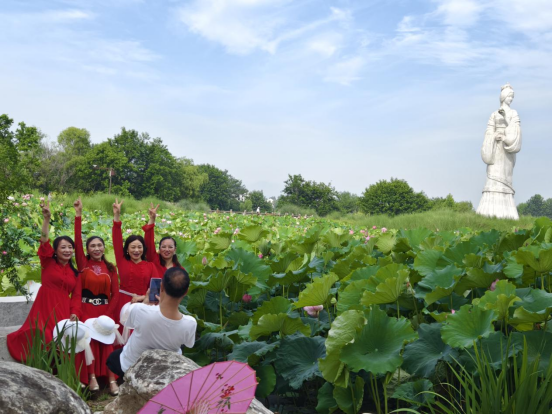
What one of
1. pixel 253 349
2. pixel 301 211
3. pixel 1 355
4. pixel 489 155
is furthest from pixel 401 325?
pixel 301 211

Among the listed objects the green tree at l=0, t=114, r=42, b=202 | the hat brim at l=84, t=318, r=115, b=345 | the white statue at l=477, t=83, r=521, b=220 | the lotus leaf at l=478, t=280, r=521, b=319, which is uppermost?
the white statue at l=477, t=83, r=521, b=220

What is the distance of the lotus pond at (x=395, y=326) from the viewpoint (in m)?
2.90

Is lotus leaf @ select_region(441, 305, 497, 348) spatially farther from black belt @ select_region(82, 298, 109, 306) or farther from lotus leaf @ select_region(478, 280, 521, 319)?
black belt @ select_region(82, 298, 109, 306)

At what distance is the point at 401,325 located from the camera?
3.03 m

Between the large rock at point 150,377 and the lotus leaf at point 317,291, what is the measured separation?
852 mm

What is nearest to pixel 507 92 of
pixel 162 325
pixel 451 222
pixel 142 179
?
pixel 451 222

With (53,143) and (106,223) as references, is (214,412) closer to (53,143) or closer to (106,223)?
(106,223)

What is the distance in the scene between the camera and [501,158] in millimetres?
20469

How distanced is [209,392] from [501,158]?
20.3 meters

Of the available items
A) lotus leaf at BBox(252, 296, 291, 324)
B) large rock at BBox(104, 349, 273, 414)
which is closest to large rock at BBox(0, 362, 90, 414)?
large rock at BBox(104, 349, 273, 414)

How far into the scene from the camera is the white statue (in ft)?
66.4

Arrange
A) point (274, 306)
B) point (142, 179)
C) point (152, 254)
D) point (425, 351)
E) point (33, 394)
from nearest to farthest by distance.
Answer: point (33, 394) → point (425, 351) → point (274, 306) → point (152, 254) → point (142, 179)

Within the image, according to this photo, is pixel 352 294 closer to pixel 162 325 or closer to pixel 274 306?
pixel 274 306

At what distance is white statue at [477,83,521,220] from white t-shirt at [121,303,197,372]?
62.0ft
